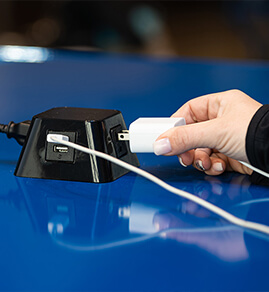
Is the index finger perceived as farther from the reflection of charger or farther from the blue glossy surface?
the reflection of charger

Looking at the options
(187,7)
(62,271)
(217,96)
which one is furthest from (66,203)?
Answer: (187,7)

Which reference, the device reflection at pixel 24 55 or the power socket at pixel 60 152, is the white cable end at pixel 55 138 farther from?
the device reflection at pixel 24 55

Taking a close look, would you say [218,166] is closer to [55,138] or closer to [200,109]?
[200,109]

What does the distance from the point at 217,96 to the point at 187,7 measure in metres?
5.55

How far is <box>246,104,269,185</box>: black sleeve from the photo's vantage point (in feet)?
1.93

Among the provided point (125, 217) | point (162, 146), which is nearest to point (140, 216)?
point (125, 217)

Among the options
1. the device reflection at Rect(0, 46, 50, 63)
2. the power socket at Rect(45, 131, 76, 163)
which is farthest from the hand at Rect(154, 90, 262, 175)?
the device reflection at Rect(0, 46, 50, 63)

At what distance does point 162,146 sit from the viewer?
62 cm

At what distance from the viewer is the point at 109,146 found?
64 cm

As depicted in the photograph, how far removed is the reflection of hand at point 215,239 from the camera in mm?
440

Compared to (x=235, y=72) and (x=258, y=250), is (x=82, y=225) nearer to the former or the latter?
(x=258, y=250)

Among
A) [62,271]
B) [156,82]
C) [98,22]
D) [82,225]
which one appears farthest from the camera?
[98,22]

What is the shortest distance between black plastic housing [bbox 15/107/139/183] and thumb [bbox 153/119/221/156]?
0.07 m

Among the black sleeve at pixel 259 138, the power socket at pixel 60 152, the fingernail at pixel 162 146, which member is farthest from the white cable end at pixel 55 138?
the black sleeve at pixel 259 138
